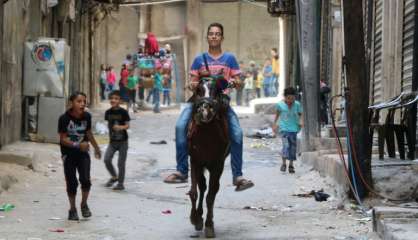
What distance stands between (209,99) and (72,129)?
2.06 meters

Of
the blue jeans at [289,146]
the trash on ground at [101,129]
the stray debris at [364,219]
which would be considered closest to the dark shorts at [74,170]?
the stray debris at [364,219]

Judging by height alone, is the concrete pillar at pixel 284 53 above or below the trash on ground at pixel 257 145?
above

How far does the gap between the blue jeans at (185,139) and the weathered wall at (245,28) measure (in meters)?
30.3

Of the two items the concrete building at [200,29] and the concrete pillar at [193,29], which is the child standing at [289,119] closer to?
the concrete building at [200,29]

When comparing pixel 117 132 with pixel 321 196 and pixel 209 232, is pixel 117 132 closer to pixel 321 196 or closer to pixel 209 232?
pixel 321 196

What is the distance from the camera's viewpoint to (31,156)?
1236 centimetres

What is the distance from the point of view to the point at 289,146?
1375cm

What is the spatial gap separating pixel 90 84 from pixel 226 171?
1620 cm

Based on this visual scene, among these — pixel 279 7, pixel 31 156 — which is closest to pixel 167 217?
pixel 31 156

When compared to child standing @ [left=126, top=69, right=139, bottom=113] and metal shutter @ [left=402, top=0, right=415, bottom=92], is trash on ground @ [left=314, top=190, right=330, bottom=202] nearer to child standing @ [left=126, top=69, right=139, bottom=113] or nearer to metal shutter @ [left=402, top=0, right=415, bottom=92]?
metal shutter @ [left=402, top=0, right=415, bottom=92]

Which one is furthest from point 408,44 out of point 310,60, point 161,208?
point 161,208

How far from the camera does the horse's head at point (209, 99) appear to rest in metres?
7.04

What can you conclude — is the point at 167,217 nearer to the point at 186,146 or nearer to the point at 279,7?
the point at 186,146

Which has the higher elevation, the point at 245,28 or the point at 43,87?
the point at 245,28
